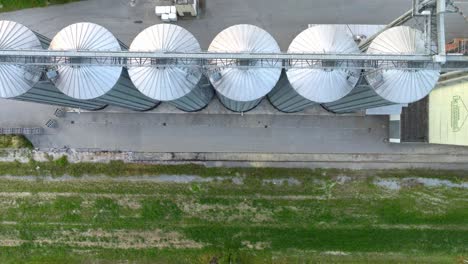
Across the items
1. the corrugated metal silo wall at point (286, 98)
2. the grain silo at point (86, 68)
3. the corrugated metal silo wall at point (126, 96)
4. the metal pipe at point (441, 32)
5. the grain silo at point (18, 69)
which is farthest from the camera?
the corrugated metal silo wall at point (286, 98)

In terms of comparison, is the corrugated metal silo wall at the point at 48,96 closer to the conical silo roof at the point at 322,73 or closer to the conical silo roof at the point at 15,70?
the conical silo roof at the point at 15,70

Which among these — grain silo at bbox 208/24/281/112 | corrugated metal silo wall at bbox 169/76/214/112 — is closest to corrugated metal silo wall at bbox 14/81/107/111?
corrugated metal silo wall at bbox 169/76/214/112

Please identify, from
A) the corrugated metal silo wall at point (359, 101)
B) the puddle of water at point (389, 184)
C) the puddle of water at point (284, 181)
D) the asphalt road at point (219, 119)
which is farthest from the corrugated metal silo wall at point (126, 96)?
the puddle of water at point (389, 184)

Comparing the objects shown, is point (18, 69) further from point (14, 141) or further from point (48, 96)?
point (14, 141)

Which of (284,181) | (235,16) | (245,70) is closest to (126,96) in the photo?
(245,70)

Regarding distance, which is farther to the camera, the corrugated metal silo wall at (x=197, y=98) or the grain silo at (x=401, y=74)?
the corrugated metal silo wall at (x=197, y=98)

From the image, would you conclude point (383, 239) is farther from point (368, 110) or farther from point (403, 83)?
point (403, 83)

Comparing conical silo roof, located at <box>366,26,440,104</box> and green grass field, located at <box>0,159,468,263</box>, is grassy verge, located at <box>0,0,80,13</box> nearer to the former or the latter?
green grass field, located at <box>0,159,468,263</box>
